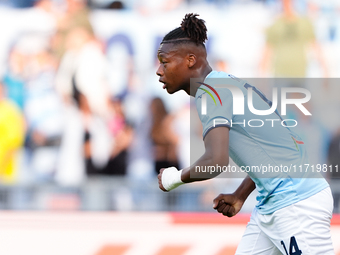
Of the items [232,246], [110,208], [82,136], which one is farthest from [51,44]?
[232,246]

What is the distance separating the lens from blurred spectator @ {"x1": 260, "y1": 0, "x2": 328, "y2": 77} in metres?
7.77

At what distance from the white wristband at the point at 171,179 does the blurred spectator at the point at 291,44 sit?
490cm

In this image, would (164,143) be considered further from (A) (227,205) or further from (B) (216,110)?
(B) (216,110)

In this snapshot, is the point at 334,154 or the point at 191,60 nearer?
the point at 191,60

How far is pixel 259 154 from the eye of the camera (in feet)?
10.5

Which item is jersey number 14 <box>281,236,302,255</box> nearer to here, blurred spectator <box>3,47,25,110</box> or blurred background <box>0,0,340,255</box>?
blurred background <box>0,0,340,255</box>

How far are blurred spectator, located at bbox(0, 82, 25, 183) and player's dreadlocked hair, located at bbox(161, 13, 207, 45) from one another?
5.04m

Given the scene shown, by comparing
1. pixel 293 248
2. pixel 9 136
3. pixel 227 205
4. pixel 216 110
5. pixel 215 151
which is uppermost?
pixel 9 136

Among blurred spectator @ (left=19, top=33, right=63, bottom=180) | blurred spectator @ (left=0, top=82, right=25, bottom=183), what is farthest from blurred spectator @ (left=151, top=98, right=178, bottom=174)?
blurred spectator @ (left=0, top=82, right=25, bottom=183)

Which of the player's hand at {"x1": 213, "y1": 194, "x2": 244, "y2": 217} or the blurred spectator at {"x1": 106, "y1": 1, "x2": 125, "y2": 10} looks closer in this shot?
the player's hand at {"x1": 213, "y1": 194, "x2": 244, "y2": 217}

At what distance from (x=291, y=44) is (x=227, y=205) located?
480 centimetres

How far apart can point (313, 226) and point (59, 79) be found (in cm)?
562

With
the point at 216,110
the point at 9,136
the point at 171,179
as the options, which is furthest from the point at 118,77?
the point at 216,110

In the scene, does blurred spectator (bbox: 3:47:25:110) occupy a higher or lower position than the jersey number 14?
higher
